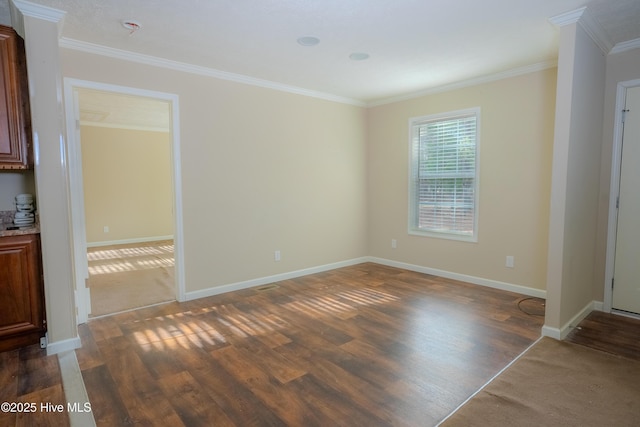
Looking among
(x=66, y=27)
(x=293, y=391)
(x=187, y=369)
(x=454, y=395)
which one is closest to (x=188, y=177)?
(x=66, y=27)

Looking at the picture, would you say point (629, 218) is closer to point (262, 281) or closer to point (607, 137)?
point (607, 137)

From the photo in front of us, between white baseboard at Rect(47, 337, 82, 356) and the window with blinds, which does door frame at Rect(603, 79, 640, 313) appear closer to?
the window with blinds

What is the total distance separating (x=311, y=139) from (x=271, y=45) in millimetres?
1793

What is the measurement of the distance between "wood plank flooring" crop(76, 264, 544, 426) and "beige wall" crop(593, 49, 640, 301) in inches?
25.1

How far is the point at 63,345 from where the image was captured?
8.57ft

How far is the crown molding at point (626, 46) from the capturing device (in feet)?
10.1

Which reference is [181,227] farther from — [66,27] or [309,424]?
[309,424]

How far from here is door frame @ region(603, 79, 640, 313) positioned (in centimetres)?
323

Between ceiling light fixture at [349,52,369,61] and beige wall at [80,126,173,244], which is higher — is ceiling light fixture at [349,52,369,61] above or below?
above

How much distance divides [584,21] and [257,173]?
3.35 meters

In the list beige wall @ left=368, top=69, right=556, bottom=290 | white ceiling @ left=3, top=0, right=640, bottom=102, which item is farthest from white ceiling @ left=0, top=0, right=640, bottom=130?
beige wall @ left=368, top=69, right=556, bottom=290

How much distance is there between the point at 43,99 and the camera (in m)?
2.46

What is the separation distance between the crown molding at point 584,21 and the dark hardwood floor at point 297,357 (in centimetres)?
245

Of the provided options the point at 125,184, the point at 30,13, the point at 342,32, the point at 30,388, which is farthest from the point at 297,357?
the point at 125,184
